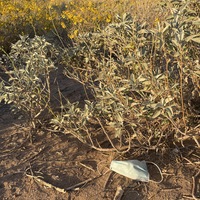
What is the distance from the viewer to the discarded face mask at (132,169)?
2338mm

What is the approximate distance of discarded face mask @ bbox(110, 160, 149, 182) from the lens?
7.67ft

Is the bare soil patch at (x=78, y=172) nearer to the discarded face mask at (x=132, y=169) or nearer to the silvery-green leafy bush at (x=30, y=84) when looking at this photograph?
the discarded face mask at (x=132, y=169)

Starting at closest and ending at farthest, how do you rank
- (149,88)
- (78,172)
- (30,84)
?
(149,88)
(78,172)
(30,84)

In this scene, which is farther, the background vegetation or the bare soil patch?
the bare soil patch

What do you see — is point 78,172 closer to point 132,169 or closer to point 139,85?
point 132,169

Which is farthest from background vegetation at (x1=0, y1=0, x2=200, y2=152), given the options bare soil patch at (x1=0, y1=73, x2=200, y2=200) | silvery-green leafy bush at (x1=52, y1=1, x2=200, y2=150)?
bare soil patch at (x1=0, y1=73, x2=200, y2=200)

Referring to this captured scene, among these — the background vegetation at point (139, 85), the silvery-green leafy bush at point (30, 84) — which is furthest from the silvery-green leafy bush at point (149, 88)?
the silvery-green leafy bush at point (30, 84)

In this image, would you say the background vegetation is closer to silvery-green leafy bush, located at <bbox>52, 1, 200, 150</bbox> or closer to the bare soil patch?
silvery-green leafy bush, located at <bbox>52, 1, 200, 150</bbox>

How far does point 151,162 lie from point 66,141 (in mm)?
856

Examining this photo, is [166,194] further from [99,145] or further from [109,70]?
[109,70]

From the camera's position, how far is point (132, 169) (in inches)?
92.6

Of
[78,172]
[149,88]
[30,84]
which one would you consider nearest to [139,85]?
[149,88]

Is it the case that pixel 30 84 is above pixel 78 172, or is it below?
above

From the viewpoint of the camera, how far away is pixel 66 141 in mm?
2902
